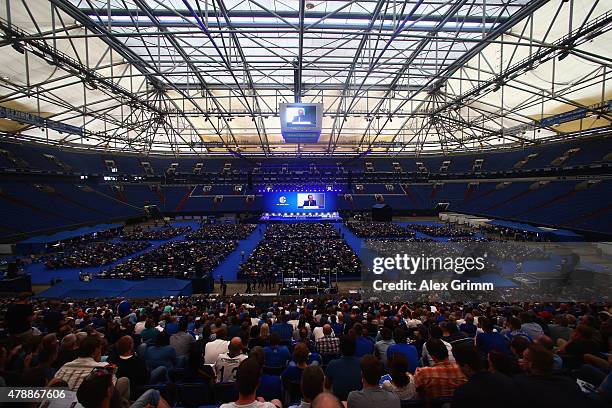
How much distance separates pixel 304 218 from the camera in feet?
132

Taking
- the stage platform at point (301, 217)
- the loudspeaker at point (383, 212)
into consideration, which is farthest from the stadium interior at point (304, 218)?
the stage platform at point (301, 217)

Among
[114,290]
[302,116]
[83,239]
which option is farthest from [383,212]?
[83,239]

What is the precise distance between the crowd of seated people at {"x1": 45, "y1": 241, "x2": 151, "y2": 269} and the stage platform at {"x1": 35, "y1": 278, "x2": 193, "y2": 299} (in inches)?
287

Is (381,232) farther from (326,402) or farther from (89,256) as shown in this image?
(326,402)

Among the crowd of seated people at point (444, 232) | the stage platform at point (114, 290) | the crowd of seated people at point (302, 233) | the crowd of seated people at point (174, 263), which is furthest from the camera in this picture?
the crowd of seated people at point (302, 233)

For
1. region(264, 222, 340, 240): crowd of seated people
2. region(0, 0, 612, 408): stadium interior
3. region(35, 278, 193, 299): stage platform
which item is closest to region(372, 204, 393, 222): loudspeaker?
region(0, 0, 612, 408): stadium interior

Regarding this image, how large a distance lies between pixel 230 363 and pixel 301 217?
37.0m

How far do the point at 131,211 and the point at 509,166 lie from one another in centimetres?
4789

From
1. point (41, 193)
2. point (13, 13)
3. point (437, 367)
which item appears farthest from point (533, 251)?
point (41, 193)

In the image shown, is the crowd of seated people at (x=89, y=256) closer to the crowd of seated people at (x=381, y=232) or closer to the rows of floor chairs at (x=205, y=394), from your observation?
the crowd of seated people at (x=381, y=232)

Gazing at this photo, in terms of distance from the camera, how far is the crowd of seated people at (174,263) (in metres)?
16.5

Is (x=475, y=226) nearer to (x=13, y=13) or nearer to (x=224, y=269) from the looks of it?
(x=224, y=269)

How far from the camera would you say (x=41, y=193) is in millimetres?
28656

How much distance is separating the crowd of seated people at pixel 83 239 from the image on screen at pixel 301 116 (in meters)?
20.6
